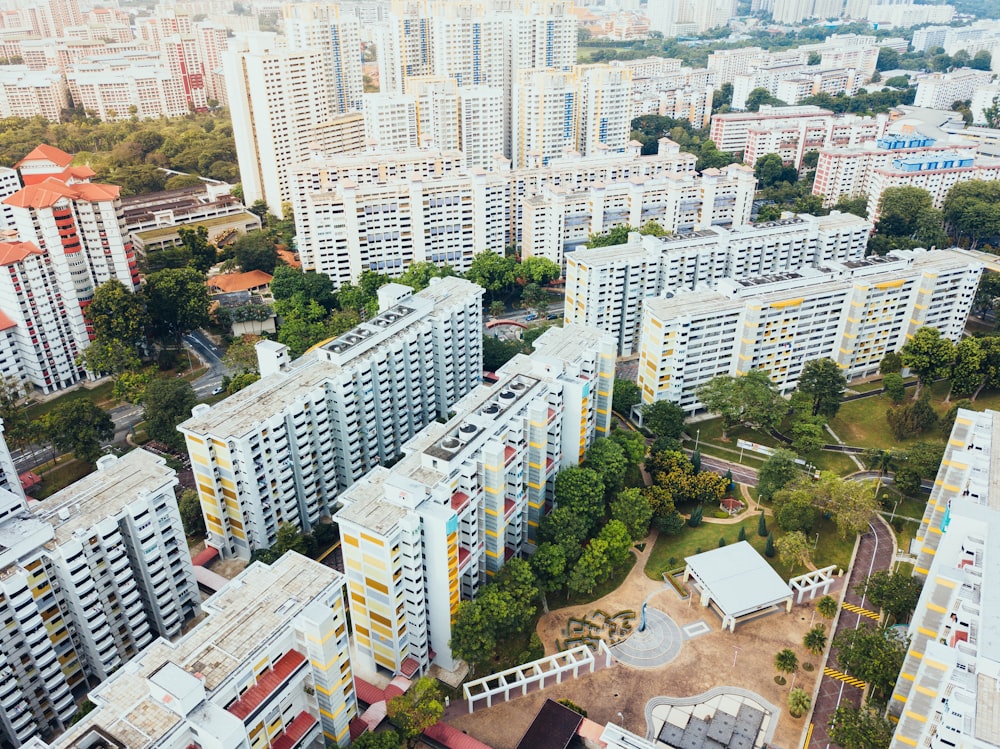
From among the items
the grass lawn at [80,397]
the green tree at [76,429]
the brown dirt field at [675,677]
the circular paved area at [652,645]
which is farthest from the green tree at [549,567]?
the grass lawn at [80,397]

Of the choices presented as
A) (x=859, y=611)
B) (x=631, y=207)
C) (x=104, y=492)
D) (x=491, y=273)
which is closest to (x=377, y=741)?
(x=104, y=492)

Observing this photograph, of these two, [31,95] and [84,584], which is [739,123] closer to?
[84,584]

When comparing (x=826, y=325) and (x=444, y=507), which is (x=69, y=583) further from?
(x=826, y=325)

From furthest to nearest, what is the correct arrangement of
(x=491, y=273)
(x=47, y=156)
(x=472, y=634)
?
1. (x=47, y=156)
2. (x=491, y=273)
3. (x=472, y=634)

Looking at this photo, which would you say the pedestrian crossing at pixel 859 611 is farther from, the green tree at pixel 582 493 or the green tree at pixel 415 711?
the green tree at pixel 415 711

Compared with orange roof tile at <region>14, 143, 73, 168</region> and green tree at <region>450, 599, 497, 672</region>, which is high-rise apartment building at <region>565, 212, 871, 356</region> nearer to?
green tree at <region>450, 599, 497, 672</region>

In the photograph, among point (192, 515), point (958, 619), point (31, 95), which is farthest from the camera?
point (31, 95)
